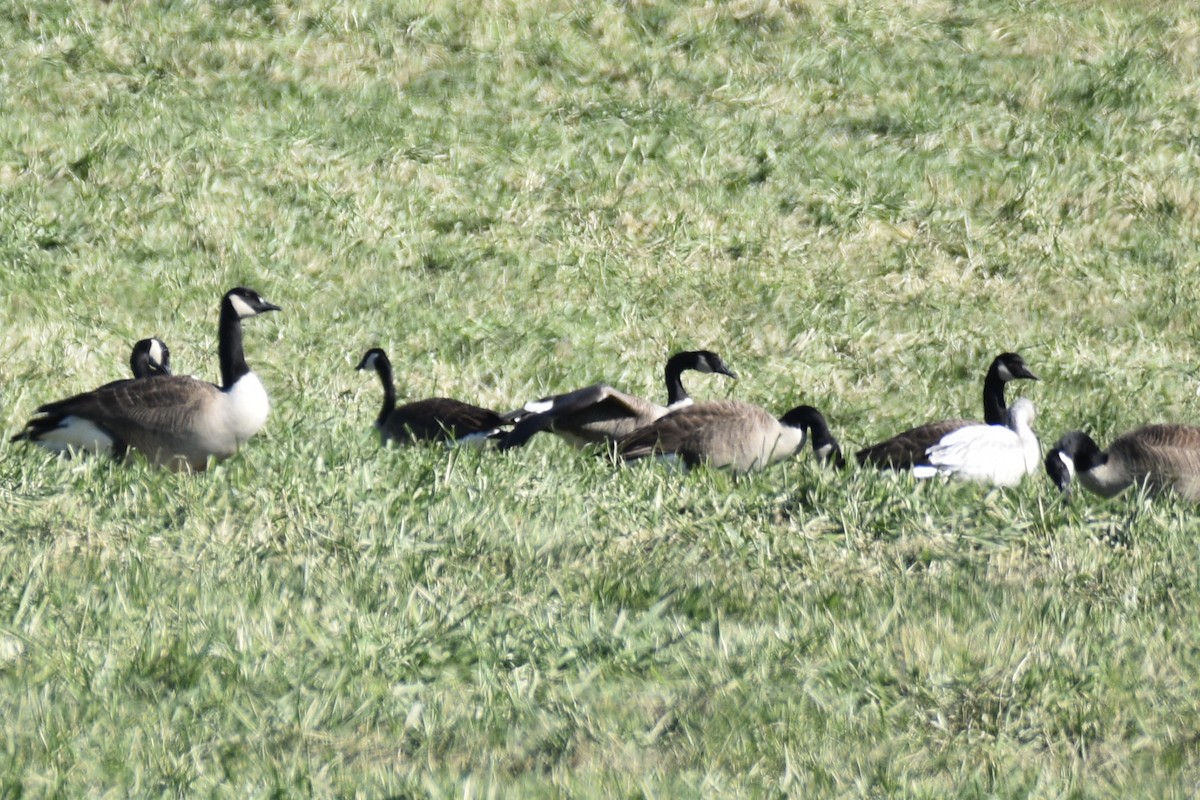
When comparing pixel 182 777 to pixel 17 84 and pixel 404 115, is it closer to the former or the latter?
pixel 404 115

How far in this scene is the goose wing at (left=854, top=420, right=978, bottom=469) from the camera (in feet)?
25.1

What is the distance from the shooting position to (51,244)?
13.0 metres

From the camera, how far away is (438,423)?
8.34m

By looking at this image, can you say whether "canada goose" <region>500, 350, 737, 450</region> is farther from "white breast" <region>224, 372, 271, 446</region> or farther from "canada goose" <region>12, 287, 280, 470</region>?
"canada goose" <region>12, 287, 280, 470</region>

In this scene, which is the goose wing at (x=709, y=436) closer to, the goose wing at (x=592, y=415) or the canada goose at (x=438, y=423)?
the goose wing at (x=592, y=415)

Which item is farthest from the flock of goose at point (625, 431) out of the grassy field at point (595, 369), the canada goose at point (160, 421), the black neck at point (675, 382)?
the black neck at point (675, 382)

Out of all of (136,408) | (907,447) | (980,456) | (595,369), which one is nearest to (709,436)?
(907,447)

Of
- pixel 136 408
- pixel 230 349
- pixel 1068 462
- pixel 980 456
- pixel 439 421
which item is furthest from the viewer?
pixel 439 421

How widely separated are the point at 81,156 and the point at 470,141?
152 inches

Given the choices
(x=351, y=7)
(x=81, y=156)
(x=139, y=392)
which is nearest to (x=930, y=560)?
(x=139, y=392)

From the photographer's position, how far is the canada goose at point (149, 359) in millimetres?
9055

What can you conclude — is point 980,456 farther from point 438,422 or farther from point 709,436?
point 438,422

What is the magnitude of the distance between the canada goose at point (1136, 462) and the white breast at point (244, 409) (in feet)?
12.9

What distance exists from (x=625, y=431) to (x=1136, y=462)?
9.42 ft
